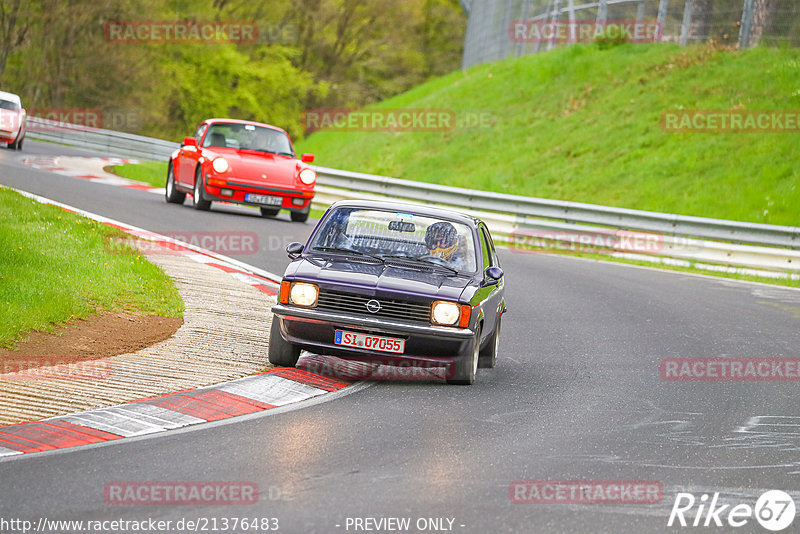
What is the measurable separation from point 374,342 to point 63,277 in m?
3.84

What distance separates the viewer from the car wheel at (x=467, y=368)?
8773mm

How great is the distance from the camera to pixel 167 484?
5.66 m

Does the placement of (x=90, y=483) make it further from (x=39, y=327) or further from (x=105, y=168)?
(x=105, y=168)

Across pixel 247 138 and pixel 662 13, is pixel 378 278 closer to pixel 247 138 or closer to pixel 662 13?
pixel 247 138

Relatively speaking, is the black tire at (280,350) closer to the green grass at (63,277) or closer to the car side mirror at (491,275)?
the car side mirror at (491,275)

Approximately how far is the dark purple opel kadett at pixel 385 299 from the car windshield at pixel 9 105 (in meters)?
21.4

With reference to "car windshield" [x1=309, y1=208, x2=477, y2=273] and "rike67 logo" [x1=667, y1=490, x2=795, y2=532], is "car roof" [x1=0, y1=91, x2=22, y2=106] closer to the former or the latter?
"car windshield" [x1=309, y1=208, x2=477, y2=273]

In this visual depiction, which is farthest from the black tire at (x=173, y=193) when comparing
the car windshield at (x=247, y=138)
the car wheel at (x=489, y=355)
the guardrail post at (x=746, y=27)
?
the guardrail post at (x=746, y=27)

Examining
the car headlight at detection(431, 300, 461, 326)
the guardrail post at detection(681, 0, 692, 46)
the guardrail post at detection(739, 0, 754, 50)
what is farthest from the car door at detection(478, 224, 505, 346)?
the guardrail post at detection(681, 0, 692, 46)

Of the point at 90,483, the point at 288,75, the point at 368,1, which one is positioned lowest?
the point at 90,483

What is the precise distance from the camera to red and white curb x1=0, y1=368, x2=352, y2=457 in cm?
641

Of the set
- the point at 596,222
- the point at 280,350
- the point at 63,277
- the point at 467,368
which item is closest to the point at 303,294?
the point at 280,350

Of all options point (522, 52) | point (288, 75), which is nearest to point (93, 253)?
point (522, 52)

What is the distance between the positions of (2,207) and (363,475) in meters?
9.28
